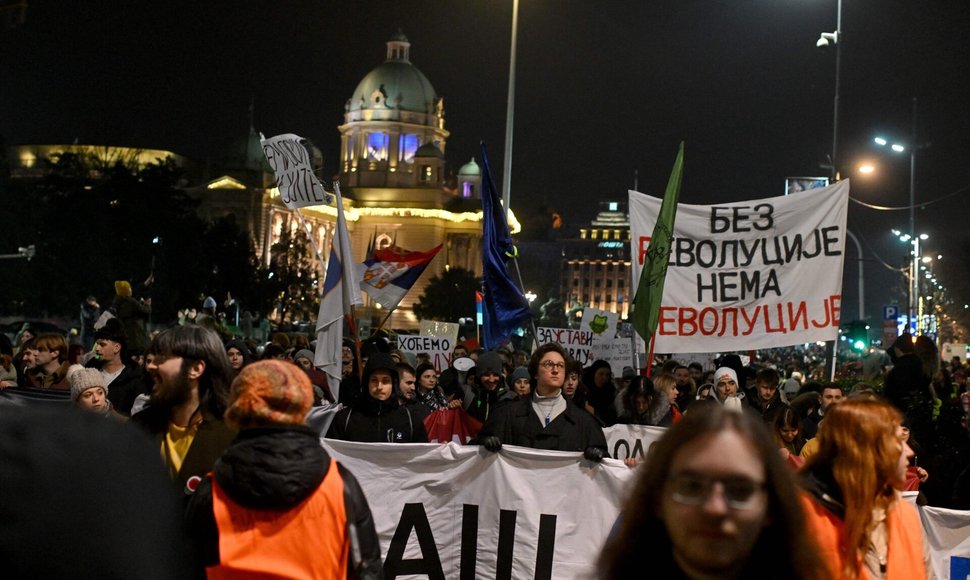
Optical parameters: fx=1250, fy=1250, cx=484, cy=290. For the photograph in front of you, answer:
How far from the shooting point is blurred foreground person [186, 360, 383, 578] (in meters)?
3.77

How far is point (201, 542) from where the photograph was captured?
3.85 meters

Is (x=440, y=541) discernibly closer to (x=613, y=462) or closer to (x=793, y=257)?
Answer: (x=613, y=462)

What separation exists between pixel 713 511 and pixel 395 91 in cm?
12620

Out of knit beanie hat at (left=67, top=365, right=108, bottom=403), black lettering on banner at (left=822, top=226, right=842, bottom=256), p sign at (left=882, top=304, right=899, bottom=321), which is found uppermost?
p sign at (left=882, top=304, right=899, bottom=321)

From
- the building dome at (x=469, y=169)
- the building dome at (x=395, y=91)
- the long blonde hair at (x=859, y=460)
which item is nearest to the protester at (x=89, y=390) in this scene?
the long blonde hair at (x=859, y=460)

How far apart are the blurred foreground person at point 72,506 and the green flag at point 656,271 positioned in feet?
26.0

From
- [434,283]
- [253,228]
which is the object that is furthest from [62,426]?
[253,228]

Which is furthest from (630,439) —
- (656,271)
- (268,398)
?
(268,398)

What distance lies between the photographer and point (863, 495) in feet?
11.1

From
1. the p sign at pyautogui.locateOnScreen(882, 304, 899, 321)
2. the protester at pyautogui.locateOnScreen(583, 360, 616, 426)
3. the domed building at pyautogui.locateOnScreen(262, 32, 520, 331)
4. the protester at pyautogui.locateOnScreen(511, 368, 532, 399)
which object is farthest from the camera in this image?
the domed building at pyautogui.locateOnScreen(262, 32, 520, 331)

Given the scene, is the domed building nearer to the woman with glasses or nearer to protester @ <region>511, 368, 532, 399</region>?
protester @ <region>511, 368, 532, 399</region>

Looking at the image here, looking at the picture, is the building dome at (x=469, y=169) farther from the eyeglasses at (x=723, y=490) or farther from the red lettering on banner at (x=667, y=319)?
the eyeglasses at (x=723, y=490)

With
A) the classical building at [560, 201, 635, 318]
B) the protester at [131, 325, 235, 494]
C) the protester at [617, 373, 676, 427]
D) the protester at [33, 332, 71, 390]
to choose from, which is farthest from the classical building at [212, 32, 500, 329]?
the protester at [131, 325, 235, 494]

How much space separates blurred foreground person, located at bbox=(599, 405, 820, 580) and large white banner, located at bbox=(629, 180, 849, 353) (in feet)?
23.2
